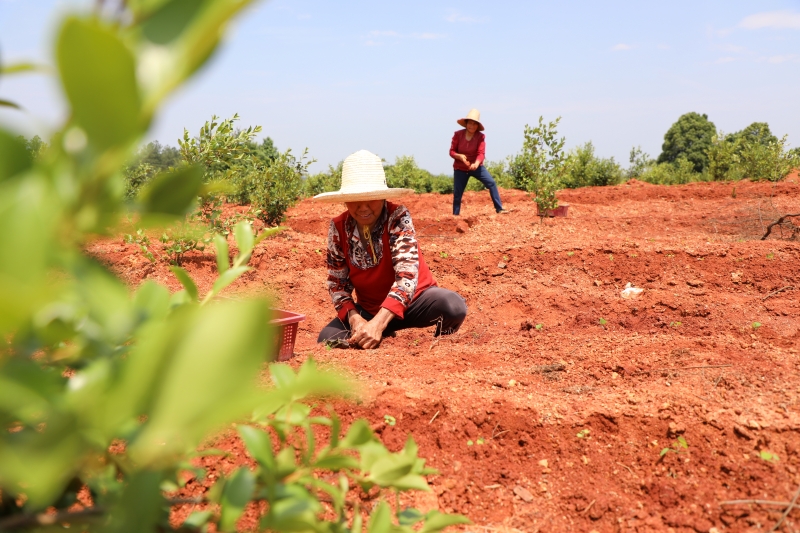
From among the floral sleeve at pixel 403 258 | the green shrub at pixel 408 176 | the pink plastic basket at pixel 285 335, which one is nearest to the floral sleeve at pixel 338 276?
the floral sleeve at pixel 403 258

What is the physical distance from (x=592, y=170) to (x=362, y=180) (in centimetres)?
1756

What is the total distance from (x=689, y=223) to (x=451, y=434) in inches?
354

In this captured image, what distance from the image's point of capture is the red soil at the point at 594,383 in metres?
2.05

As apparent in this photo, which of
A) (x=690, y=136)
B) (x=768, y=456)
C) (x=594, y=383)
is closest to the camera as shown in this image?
(x=768, y=456)

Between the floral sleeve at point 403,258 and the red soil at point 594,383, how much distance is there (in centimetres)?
36

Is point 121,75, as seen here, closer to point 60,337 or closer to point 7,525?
point 60,337

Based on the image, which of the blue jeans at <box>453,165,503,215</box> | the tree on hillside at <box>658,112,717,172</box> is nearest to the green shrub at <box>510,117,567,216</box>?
the blue jeans at <box>453,165,503,215</box>

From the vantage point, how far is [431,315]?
441 centimetres

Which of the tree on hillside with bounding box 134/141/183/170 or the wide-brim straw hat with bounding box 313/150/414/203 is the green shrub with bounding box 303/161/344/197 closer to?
the tree on hillside with bounding box 134/141/183/170

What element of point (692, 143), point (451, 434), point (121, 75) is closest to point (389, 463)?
point (121, 75)

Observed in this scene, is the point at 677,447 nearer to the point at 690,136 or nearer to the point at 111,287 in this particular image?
the point at 111,287

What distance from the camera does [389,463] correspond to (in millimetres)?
846

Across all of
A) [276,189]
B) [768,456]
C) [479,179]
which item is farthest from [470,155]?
[768,456]

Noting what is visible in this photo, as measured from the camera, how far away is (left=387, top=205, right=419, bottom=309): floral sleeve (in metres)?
4.04
